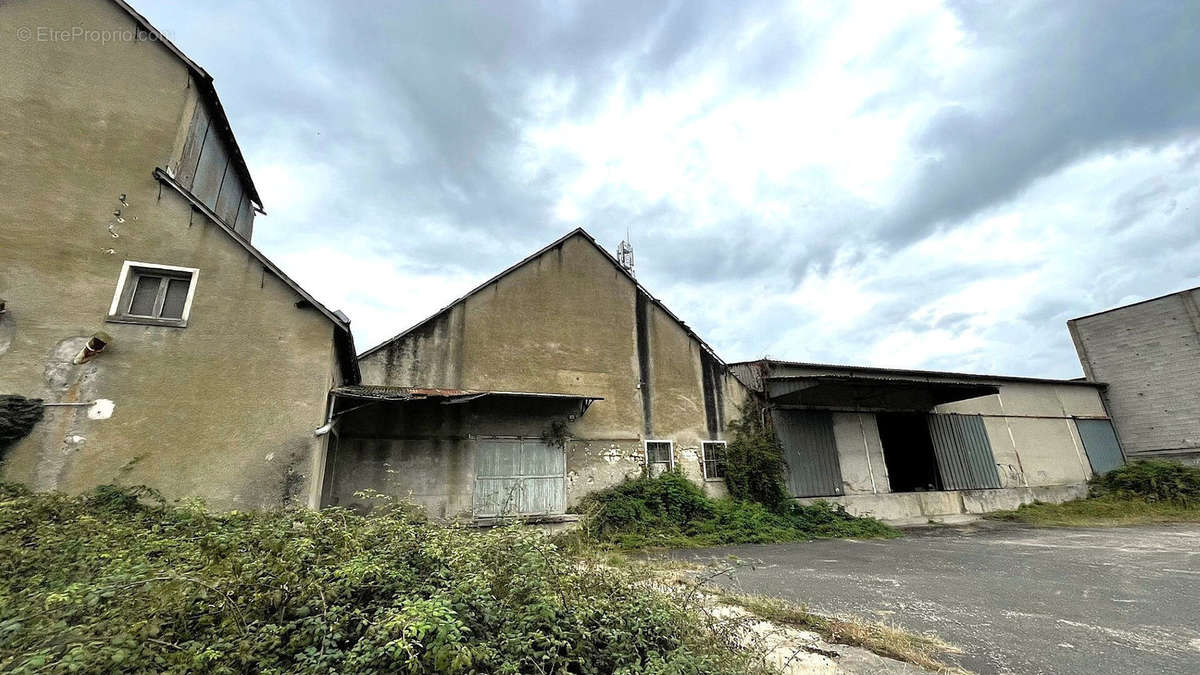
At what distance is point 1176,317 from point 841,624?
26.1m

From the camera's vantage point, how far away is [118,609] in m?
2.67

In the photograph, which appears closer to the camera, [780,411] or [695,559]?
[695,559]

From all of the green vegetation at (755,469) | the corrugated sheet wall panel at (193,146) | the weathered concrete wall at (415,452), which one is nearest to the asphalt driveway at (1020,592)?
the green vegetation at (755,469)

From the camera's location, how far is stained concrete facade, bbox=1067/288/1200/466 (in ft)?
63.0

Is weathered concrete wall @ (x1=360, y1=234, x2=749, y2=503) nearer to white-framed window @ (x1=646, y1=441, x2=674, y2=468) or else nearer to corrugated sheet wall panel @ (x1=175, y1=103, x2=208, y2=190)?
white-framed window @ (x1=646, y1=441, x2=674, y2=468)

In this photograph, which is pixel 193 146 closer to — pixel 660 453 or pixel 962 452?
pixel 660 453

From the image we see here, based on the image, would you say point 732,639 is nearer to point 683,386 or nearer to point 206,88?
point 683,386

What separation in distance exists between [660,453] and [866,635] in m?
9.02

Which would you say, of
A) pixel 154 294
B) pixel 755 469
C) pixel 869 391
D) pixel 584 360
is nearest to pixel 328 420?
pixel 154 294

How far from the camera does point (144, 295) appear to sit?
24.6 feet

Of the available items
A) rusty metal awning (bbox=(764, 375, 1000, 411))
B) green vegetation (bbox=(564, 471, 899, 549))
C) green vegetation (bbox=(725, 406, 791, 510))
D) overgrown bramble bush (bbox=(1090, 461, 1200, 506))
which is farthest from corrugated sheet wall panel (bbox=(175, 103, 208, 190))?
overgrown bramble bush (bbox=(1090, 461, 1200, 506))

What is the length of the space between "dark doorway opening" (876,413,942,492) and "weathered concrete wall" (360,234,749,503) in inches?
304

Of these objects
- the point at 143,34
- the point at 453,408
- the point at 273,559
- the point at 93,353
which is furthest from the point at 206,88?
the point at 273,559

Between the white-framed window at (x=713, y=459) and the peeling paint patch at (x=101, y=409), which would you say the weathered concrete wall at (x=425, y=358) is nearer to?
the peeling paint patch at (x=101, y=409)
